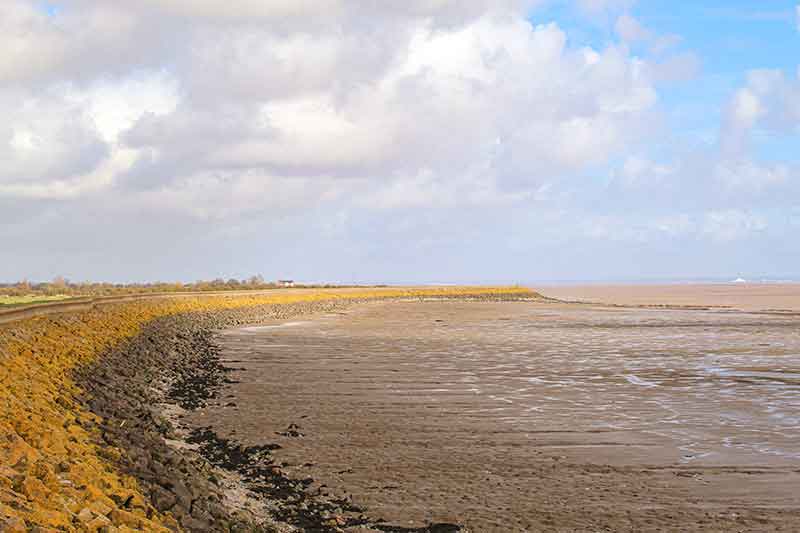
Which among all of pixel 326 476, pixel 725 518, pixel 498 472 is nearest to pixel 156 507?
pixel 326 476

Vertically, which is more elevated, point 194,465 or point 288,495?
point 194,465

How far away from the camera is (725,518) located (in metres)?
8.99

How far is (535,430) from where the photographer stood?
→ 556 inches

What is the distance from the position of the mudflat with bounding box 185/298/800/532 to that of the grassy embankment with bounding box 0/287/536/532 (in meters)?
2.86

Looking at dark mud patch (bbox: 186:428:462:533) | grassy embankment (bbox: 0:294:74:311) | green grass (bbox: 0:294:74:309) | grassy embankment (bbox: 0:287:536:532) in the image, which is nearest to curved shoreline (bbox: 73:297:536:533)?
dark mud patch (bbox: 186:428:462:533)

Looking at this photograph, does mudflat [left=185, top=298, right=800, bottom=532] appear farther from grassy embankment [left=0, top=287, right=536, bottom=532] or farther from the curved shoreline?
grassy embankment [left=0, top=287, right=536, bottom=532]

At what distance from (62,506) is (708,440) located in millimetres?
10564

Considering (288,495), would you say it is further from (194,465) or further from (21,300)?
(21,300)

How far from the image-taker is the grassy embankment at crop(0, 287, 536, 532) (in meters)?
6.79

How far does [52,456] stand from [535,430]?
8510 millimetres

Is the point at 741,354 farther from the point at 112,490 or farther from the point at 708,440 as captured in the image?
the point at 112,490

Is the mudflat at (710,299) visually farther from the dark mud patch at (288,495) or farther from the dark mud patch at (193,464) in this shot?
the dark mud patch at (288,495)

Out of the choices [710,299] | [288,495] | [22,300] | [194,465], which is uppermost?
[22,300]

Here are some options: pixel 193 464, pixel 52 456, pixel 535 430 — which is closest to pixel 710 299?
pixel 535 430
